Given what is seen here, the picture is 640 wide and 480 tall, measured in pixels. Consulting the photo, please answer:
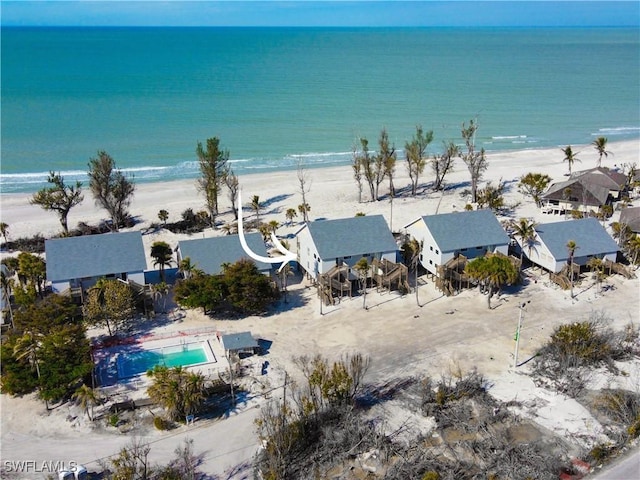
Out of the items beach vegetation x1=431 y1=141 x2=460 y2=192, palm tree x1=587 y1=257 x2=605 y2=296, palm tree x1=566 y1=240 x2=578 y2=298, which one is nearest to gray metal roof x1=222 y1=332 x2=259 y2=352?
palm tree x1=566 y1=240 x2=578 y2=298

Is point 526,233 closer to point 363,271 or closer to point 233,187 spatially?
point 363,271

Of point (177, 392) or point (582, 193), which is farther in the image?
point (582, 193)

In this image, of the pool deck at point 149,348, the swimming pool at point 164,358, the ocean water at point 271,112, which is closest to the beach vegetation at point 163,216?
the ocean water at point 271,112

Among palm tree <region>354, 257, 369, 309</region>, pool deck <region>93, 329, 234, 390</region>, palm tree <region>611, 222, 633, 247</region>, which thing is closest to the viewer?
pool deck <region>93, 329, 234, 390</region>

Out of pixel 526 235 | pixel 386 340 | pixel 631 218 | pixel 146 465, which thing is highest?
pixel 526 235

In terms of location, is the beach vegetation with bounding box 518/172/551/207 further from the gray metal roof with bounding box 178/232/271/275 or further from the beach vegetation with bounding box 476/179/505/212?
the gray metal roof with bounding box 178/232/271/275

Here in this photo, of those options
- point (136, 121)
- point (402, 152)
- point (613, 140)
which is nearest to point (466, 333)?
point (402, 152)

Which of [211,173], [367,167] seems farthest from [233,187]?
[367,167]

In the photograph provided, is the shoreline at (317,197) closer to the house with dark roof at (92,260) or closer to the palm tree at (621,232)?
the palm tree at (621,232)
